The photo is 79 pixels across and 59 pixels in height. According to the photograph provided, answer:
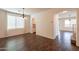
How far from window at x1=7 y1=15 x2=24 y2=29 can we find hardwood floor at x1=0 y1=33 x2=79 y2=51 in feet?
0.70

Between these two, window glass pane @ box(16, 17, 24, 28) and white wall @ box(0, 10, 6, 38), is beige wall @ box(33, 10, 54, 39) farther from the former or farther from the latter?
white wall @ box(0, 10, 6, 38)

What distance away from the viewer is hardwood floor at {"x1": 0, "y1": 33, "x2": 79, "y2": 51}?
64.7 inches

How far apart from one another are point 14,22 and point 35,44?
0.60 metres

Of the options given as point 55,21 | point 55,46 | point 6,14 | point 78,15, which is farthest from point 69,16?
point 6,14

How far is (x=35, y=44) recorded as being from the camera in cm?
171

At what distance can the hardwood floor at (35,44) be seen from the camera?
5.39ft

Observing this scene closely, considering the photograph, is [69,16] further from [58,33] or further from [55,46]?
[55,46]

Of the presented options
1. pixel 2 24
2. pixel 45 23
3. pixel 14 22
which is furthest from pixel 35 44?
pixel 2 24

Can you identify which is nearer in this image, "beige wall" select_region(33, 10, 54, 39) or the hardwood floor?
the hardwood floor

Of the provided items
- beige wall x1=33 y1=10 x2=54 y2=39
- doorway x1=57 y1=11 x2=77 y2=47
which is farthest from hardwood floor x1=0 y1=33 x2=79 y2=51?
beige wall x1=33 y1=10 x2=54 y2=39

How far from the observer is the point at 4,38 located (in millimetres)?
1674

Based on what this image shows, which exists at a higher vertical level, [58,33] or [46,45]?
[58,33]

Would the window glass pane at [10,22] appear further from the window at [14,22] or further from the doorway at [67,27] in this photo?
the doorway at [67,27]
